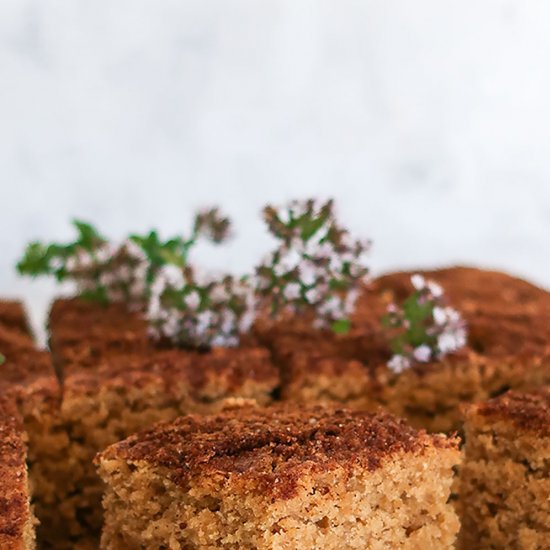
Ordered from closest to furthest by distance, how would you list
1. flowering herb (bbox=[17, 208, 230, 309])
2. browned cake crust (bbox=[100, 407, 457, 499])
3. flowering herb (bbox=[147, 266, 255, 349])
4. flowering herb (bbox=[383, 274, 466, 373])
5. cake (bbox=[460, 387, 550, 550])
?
browned cake crust (bbox=[100, 407, 457, 499]) < cake (bbox=[460, 387, 550, 550]) < flowering herb (bbox=[383, 274, 466, 373]) < flowering herb (bbox=[147, 266, 255, 349]) < flowering herb (bbox=[17, 208, 230, 309])

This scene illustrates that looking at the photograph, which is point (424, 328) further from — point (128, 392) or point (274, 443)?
point (274, 443)

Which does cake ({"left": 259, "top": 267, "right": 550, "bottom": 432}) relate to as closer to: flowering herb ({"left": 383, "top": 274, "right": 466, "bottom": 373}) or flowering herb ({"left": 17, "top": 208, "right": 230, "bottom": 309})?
flowering herb ({"left": 383, "top": 274, "right": 466, "bottom": 373})

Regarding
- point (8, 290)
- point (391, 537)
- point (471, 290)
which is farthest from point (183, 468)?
point (8, 290)

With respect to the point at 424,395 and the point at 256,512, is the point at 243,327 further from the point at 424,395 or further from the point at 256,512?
the point at 256,512

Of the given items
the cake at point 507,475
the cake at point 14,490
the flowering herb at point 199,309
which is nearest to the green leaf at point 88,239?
the flowering herb at point 199,309

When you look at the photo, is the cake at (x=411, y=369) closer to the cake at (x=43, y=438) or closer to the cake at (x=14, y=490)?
the cake at (x=43, y=438)

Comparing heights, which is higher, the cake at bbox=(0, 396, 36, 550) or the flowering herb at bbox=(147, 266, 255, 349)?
the flowering herb at bbox=(147, 266, 255, 349)

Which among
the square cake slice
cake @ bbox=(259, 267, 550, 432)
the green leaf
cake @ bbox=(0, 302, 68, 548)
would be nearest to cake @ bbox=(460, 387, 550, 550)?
the square cake slice
